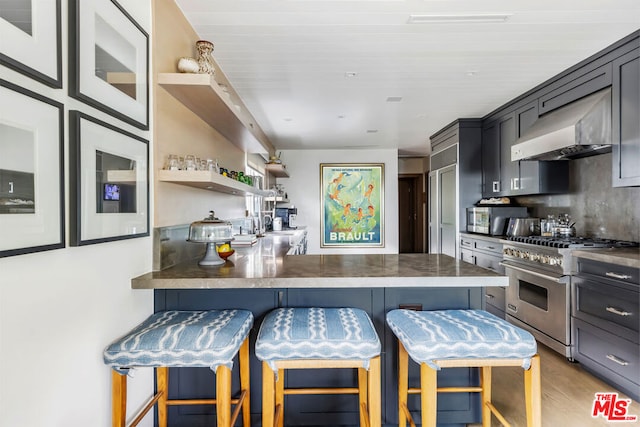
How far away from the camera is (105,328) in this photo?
Result: 4.29 ft

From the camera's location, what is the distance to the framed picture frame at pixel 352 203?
654 cm

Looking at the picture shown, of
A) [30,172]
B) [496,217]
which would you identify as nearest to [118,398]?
[30,172]

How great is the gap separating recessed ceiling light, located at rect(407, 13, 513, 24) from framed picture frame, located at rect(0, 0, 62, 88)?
1782 millimetres

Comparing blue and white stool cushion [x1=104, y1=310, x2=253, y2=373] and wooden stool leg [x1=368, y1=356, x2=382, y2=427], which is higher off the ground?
blue and white stool cushion [x1=104, y1=310, x2=253, y2=373]

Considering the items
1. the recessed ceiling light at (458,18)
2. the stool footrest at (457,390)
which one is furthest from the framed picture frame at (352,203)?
the stool footrest at (457,390)

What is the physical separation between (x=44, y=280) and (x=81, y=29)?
2.76ft

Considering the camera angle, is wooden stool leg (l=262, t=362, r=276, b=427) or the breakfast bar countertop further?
the breakfast bar countertop

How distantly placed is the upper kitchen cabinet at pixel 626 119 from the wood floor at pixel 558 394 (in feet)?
Result: 4.57

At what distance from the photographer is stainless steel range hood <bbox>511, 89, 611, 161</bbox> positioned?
8.30 ft

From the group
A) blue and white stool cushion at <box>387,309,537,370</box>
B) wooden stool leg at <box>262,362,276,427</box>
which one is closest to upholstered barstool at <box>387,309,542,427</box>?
blue and white stool cushion at <box>387,309,537,370</box>

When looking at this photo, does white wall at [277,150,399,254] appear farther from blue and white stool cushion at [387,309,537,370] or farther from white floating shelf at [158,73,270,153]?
blue and white stool cushion at [387,309,537,370]

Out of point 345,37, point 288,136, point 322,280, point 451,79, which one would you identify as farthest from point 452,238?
point 322,280

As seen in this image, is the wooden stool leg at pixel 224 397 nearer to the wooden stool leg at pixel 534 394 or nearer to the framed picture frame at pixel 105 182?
the framed picture frame at pixel 105 182
